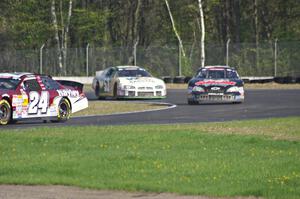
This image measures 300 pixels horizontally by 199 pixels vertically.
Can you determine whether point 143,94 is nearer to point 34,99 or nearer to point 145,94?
point 145,94

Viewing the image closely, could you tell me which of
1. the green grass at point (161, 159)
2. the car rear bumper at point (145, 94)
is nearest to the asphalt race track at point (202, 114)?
the car rear bumper at point (145, 94)

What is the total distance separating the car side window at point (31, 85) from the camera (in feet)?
84.4

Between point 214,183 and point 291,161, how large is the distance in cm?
240

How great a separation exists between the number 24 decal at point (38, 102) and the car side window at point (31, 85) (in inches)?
6.0

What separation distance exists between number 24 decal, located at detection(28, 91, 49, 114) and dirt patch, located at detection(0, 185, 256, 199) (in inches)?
492

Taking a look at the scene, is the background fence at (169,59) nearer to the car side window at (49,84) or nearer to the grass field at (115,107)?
the grass field at (115,107)

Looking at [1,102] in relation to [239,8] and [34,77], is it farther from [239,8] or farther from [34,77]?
[239,8]

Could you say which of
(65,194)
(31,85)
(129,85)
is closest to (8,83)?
(31,85)

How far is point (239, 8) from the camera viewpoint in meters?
73.6

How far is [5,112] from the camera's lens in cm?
2470

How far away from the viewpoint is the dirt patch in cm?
1221

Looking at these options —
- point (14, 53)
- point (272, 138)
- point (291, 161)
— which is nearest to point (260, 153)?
point (291, 161)

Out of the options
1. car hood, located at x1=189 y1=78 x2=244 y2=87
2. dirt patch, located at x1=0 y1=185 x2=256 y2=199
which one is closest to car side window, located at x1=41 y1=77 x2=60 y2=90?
car hood, located at x1=189 y1=78 x2=244 y2=87

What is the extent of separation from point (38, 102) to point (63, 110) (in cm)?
103
